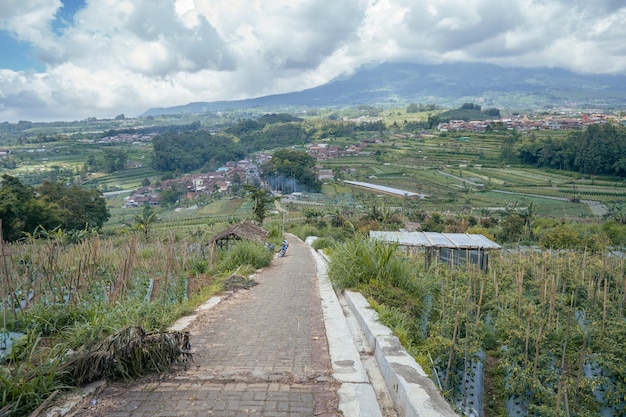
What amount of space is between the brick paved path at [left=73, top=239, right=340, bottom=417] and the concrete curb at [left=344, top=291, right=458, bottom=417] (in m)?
0.51

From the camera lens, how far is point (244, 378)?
3.64 metres

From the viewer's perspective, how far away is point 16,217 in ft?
81.5

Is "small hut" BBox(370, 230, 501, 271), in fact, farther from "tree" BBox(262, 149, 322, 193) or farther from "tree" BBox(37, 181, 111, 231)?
"tree" BBox(262, 149, 322, 193)

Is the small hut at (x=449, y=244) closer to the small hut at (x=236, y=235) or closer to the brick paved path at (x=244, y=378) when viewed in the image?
the small hut at (x=236, y=235)

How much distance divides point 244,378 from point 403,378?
1358 millimetres

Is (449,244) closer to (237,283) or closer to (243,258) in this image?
(243,258)

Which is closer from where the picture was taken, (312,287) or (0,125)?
(312,287)

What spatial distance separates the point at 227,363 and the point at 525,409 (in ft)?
12.7

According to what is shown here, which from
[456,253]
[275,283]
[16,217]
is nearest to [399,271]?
[275,283]

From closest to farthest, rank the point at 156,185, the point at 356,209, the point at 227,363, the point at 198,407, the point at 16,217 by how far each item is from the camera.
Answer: the point at 198,407
the point at 227,363
the point at 16,217
the point at 356,209
the point at 156,185

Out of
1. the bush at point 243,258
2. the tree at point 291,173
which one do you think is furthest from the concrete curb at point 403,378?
the tree at point 291,173

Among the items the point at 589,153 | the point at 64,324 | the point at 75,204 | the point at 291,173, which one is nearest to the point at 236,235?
the point at 64,324

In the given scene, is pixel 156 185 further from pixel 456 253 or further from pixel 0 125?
pixel 0 125

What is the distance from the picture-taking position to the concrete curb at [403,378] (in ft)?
9.84
